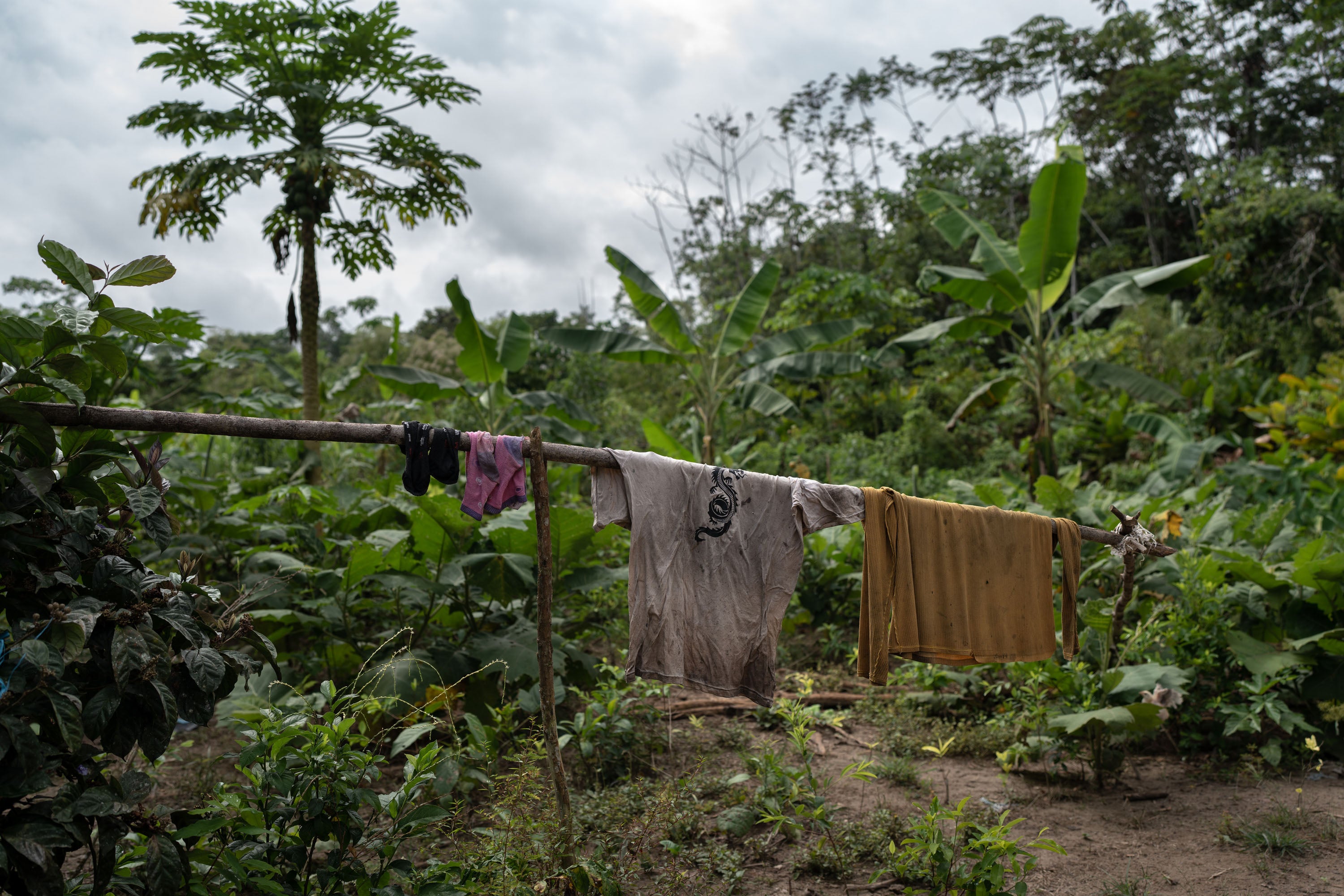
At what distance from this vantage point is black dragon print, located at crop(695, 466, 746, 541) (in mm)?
2844

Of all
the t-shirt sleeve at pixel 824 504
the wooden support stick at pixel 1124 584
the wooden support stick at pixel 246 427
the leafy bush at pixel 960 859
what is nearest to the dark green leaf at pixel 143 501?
the wooden support stick at pixel 246 427

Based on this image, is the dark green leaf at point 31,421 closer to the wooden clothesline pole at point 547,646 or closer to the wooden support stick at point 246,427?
the wooden support stick at point 246,427

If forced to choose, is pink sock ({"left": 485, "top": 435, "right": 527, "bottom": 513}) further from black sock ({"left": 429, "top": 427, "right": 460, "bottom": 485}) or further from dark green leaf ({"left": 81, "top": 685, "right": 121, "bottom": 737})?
dark green leaf ({"left": 81, "top": 685, "right": 121, "bottom": 737})

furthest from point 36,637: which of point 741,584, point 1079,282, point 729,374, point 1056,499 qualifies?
point 1079,282

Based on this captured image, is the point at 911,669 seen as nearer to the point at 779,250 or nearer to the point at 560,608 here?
the point at 560,608

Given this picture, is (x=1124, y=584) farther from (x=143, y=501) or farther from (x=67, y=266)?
(x=67, y=266)

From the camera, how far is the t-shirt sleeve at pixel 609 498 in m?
2.67

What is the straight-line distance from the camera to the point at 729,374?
9.56m

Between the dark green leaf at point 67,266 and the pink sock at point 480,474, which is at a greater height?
the dark green leaf at point 67,266

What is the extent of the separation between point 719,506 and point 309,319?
552 cm

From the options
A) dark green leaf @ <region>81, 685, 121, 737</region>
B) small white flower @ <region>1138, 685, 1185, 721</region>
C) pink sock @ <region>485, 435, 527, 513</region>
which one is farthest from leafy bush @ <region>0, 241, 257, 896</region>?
small white flower @ <region>1138, 685, 1185, 721</region>

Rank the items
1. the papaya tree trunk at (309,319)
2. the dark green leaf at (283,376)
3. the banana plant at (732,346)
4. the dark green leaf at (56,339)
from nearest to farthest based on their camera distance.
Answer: the dark green leaf at (56,339)
the papaya tree trunk at (309,319)
the banana plant at (732,346)
the dark green leaf at (283,376)

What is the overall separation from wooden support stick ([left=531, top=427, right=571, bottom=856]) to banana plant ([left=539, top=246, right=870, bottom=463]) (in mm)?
5901

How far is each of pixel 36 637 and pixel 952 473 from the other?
10.0 m
